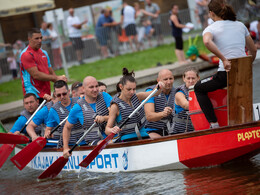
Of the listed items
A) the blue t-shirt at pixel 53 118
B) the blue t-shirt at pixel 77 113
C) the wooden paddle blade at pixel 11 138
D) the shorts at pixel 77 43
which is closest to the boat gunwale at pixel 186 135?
the blue t-shirt at pixel 77 113

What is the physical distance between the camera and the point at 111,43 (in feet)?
72.6

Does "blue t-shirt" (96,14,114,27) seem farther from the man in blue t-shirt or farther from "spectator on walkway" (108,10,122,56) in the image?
the man in blue t-shirt

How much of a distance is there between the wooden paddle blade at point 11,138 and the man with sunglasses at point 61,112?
0.41 meters

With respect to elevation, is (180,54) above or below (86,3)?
below

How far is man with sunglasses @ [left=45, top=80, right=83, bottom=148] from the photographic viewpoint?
8484 mm

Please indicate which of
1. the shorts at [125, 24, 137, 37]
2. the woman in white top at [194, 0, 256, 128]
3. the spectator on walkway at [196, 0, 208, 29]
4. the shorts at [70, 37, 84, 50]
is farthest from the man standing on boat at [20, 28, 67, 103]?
the spectator on walkway at [196, 0, 208, 29]

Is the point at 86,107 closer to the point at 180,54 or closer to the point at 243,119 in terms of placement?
the point at 243,119

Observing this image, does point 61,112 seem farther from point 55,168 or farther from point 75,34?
point 75,34

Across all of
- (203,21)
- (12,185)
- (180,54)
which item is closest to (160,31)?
(203,21)

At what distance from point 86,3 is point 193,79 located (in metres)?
17.9

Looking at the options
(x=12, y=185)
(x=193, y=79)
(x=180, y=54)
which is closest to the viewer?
(x=193, y=79)

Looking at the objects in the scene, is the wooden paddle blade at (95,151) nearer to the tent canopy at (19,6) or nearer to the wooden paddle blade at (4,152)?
the wooden paddle blade at (4,152)

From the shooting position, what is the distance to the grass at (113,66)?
17953 millimetres

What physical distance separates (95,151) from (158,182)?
109 cm
